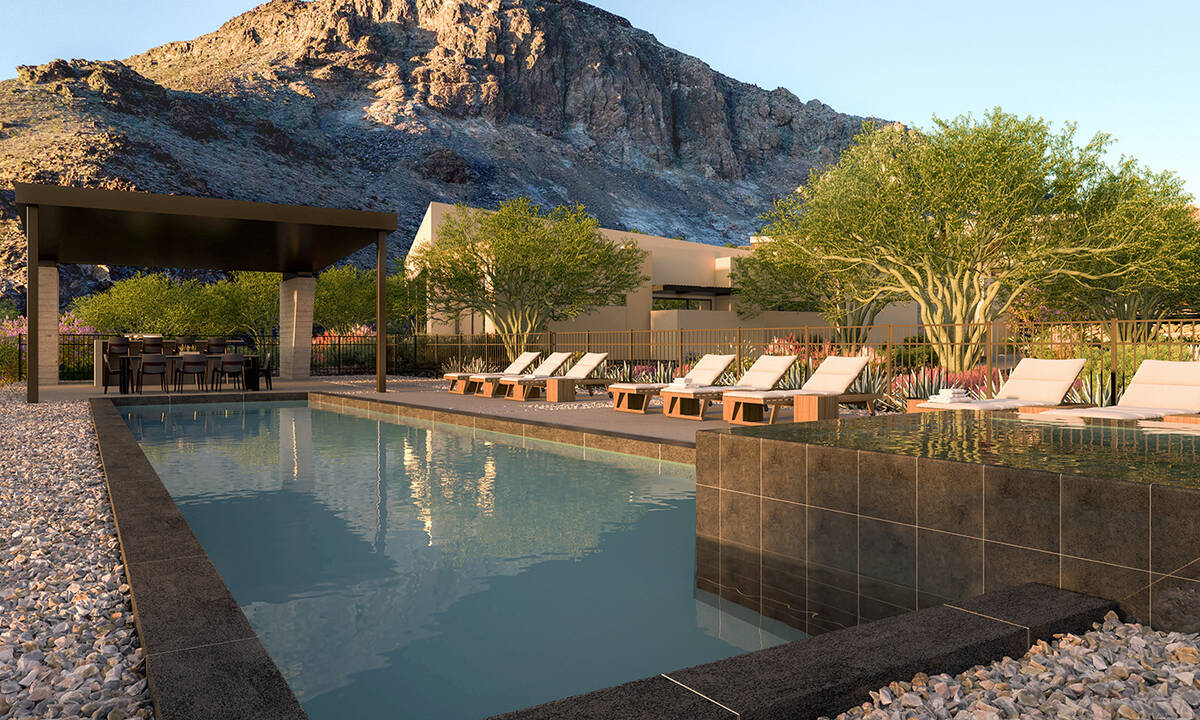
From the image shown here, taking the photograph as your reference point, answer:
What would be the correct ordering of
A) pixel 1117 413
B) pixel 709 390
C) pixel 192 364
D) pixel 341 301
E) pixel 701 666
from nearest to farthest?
pixel 701 666 < pixel 1117 413 < pixel 709 390 < pixel 192 364 < pixel 341 301

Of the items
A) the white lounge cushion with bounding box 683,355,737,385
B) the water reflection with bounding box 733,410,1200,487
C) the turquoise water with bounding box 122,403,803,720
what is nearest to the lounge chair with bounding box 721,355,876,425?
the white lounge cushion with bounding box 683,355,737,385

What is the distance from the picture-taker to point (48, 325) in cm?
1827

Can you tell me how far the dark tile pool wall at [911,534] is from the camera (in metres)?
2.73

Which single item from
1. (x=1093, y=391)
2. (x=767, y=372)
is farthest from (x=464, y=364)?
(x=1093, y=391)

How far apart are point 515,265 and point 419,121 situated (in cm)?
6548

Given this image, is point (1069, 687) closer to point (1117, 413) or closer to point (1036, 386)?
point (1117, 413)

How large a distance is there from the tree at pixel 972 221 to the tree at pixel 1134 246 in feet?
0.59

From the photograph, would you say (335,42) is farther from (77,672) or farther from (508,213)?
(77,672)

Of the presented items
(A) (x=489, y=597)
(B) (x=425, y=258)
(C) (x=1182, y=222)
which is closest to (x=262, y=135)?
(B) (x=425, y=258)

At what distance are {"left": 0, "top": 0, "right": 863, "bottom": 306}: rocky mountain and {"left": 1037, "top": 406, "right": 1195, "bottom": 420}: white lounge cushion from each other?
176 feet

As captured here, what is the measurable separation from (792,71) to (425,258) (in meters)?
108

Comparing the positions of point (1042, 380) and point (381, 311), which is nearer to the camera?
point (1042, 380)

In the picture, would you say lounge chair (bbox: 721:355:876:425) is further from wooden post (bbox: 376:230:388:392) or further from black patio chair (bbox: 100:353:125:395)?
black patio chair (bbox: 100:353:125:395)

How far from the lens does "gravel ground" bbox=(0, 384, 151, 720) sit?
2.23m
